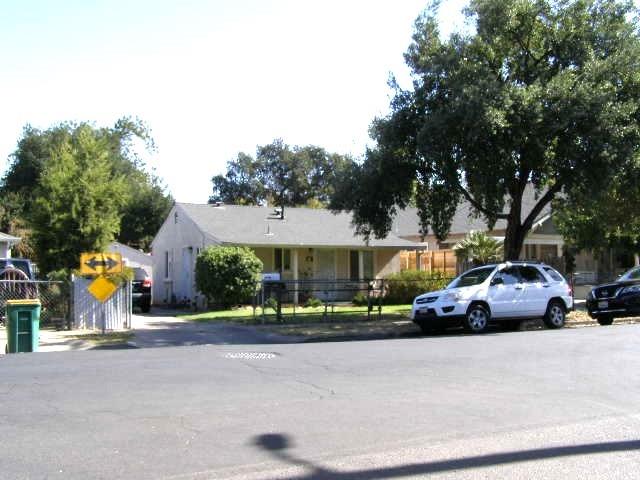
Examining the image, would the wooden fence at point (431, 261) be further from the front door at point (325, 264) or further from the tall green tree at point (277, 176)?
the tall green tree at point (277, 176)

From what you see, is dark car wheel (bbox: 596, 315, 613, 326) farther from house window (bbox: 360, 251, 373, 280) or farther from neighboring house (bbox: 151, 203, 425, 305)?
house window (bbox: 360, 251, 373, 280)

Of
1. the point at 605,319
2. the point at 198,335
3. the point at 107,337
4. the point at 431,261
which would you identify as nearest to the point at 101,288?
the point at 107,337

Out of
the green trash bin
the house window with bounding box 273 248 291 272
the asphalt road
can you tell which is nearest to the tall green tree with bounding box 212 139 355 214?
the house window with bounding box 273 248 291 272

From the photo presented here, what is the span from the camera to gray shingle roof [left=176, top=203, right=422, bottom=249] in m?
29.9

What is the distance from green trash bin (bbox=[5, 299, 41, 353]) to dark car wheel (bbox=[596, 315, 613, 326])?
15.2 meters

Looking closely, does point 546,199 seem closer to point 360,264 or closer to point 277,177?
point 360,264

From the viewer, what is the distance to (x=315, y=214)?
35.4 metres

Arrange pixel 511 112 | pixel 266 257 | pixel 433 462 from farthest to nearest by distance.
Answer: pixel 266 257 < pixel 511 112 < pixel 433 462

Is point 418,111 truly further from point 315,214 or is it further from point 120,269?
point 315,214

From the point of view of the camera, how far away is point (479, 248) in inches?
1211

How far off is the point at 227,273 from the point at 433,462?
1997 centimetres

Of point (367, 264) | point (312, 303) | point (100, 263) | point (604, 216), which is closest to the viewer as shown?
point (100, 263)

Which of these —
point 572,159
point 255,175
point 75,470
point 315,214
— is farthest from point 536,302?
point 255,175

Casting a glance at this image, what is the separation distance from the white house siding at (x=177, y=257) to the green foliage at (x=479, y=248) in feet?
35.8
